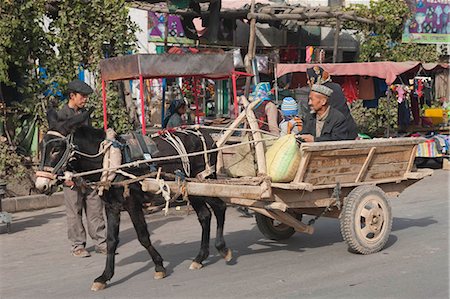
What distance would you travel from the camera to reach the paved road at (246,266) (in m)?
6.12

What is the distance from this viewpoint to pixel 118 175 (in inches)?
251

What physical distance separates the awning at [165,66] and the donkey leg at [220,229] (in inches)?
103

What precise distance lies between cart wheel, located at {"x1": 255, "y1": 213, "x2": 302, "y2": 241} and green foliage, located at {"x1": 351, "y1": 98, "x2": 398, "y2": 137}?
364 inches

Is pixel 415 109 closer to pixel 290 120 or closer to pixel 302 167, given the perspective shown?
pixel 290 120

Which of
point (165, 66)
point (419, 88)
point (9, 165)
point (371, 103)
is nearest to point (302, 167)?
point (165, 66)

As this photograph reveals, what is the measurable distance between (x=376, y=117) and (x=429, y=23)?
5.33 meters

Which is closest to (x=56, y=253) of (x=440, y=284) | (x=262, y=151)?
(x=262, y=151)

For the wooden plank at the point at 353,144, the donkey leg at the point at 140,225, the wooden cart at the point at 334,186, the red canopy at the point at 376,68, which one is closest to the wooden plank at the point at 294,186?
the wooden cart at the point at 334,186

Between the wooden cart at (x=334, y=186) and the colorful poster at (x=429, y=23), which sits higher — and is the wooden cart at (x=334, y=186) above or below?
below

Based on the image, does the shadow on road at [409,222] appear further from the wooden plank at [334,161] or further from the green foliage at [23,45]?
the green foliage at [23,45]

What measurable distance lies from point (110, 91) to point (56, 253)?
15.4ft

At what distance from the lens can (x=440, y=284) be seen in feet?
20.1

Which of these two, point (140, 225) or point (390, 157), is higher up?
point (390, 157)

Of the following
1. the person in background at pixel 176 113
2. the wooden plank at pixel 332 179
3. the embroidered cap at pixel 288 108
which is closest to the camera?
the wooden plank at pixel 332 179
